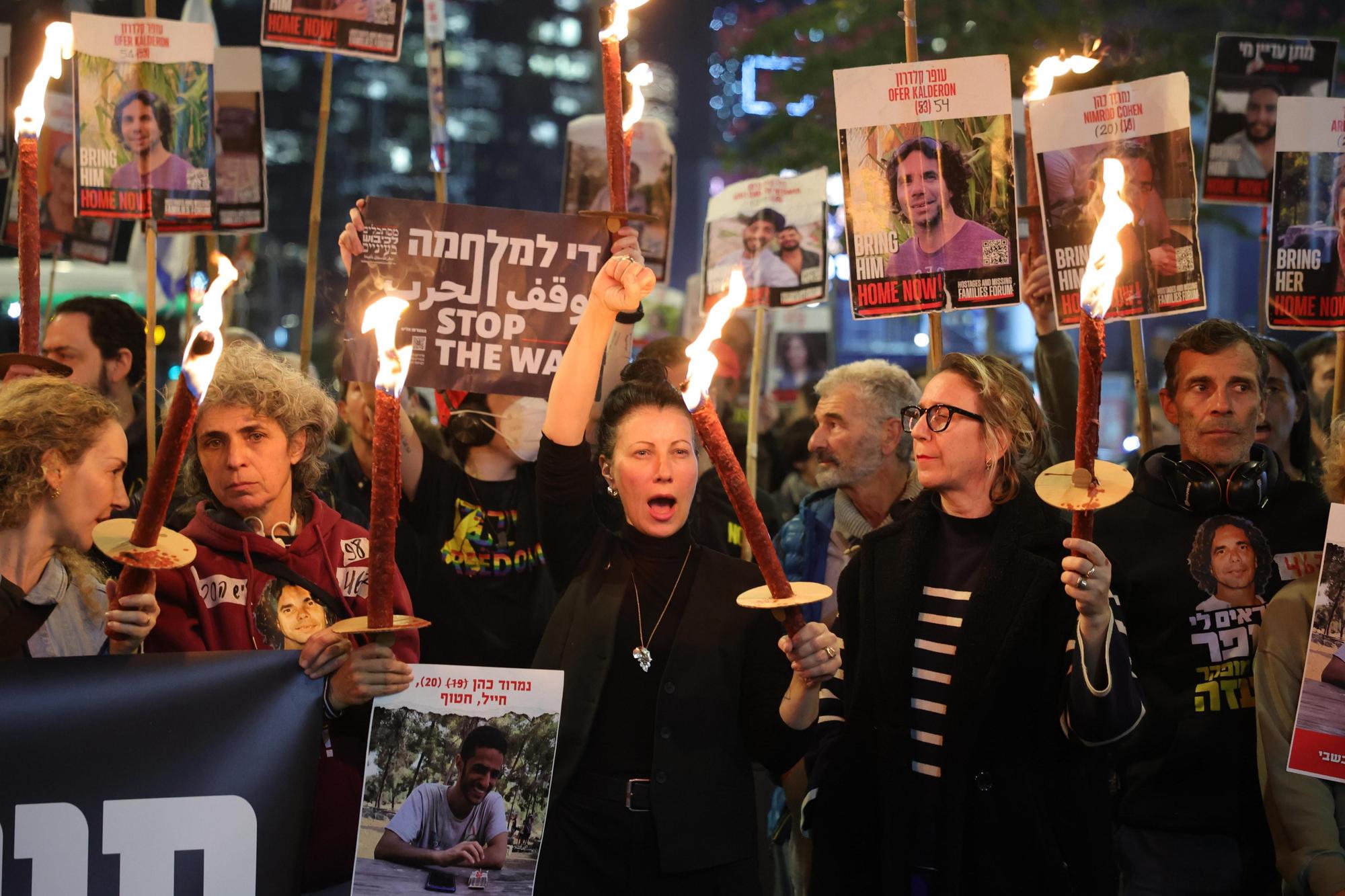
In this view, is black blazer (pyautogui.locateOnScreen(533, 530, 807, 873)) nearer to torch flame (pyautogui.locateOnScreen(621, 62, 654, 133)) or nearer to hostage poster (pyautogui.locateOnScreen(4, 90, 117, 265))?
torch flame (pyautogui.locateOnScreen(621, 62, 654, 133))

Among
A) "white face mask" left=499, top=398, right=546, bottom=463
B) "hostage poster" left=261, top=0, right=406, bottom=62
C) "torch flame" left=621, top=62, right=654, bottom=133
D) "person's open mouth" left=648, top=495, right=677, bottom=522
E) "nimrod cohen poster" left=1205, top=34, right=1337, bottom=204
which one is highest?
"hostage poster" left=261, top=0, right=406, bottom=62

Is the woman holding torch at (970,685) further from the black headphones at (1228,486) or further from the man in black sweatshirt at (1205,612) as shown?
the black headphones at (1228,486)

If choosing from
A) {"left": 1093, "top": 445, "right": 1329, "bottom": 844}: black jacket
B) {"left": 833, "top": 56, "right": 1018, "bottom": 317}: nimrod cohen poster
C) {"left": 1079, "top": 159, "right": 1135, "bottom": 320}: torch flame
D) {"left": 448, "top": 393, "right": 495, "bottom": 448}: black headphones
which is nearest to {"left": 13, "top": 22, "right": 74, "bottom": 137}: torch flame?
{"left": 448, "top": 393, "right": 495, "bottom": 448}: black headphones

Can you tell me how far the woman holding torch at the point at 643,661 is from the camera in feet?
9.89

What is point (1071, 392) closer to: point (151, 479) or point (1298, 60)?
point (1298, 60)

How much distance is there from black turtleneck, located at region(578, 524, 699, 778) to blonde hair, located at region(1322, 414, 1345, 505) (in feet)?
5.58

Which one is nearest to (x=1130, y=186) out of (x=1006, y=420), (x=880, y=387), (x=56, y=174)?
(x=880, y=387)

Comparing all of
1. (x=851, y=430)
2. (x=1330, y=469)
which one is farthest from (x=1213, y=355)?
(x=851, y=430)

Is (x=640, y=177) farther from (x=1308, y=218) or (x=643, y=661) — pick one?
(x=643, y=661)

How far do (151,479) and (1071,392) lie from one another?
11.1ft

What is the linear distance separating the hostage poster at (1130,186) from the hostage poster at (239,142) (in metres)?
3.25

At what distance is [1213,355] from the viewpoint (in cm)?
381

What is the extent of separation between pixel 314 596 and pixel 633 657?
811 millimetres

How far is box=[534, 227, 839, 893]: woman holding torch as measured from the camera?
3014 mm
